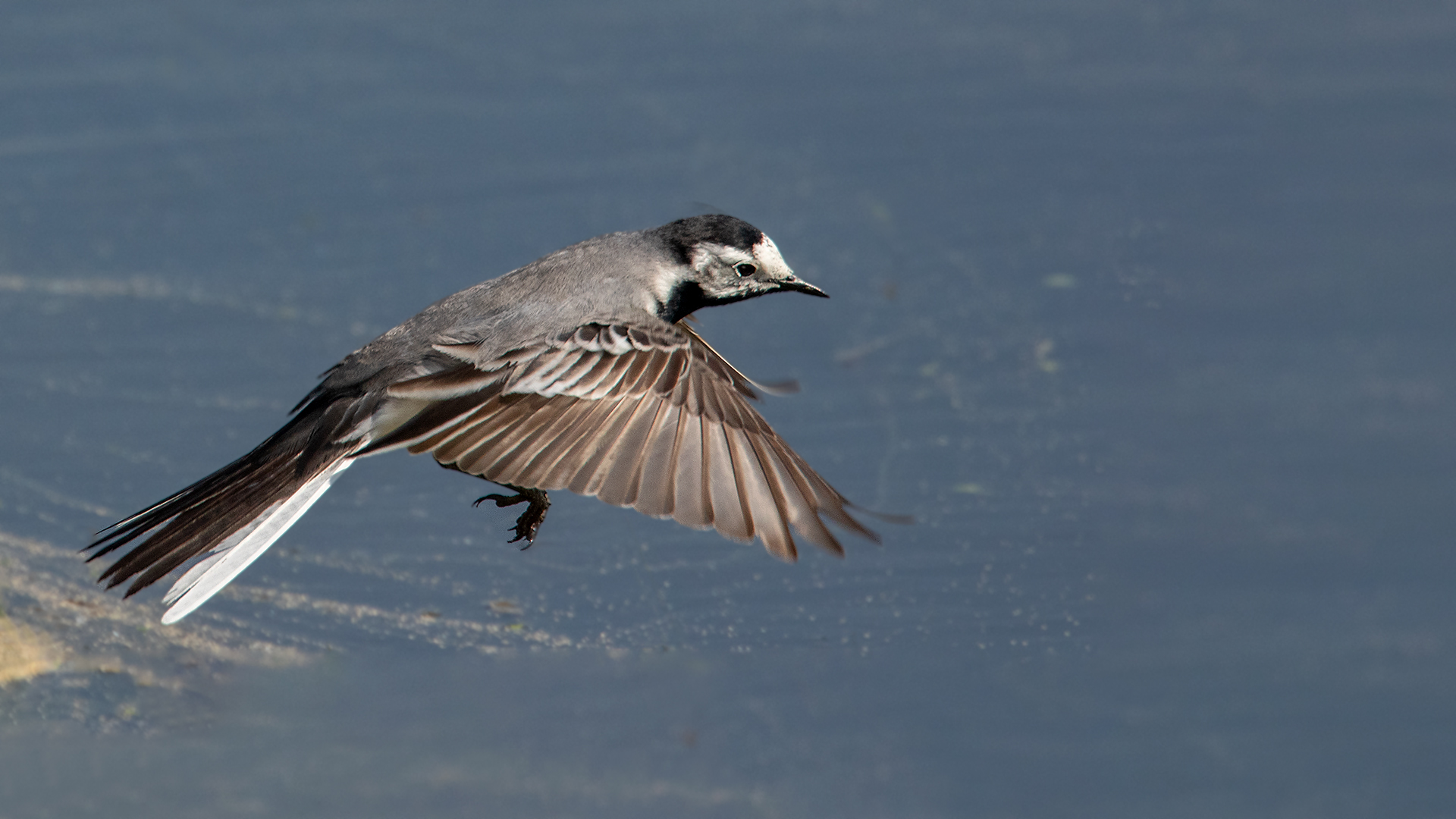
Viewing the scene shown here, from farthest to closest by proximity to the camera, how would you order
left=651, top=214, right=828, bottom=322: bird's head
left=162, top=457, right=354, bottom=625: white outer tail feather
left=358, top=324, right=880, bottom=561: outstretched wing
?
left=651, top=214, right=828, bottom=322: bird's head → left=162, top=457, right=354, bottom=625: white outer tail feather → left=358, top=324, right=880, bottom=561: outstretched wing

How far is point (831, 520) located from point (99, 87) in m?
5.21

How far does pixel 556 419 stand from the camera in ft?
15.9

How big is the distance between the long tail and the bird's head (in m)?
1.09

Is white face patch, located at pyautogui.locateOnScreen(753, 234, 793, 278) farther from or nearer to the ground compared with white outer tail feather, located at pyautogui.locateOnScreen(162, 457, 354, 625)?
farther from the ground

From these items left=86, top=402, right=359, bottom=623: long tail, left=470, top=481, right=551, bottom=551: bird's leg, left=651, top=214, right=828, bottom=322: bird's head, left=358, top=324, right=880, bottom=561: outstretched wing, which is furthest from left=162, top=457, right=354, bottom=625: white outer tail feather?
left=651, top=214, right=828, bottom=322: bird's head

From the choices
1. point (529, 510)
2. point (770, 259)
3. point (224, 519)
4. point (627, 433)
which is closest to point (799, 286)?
point (770, 259)

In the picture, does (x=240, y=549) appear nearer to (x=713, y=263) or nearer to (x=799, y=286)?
(x=713, y=263)

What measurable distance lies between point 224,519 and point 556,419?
1.00 meters

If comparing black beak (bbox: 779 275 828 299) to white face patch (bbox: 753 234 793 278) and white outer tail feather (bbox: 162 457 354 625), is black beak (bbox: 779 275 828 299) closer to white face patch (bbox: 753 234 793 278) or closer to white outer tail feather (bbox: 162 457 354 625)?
white face patch (bbox: 753 234 793 278)

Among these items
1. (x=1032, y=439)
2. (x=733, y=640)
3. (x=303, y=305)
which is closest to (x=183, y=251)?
(x=303, y=305)

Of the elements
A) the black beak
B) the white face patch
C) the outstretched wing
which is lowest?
the outstretched wing

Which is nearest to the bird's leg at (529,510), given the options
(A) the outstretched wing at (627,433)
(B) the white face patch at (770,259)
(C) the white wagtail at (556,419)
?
(C) the white wagtail at (556,419)

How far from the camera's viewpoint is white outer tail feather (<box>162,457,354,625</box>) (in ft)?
15.6

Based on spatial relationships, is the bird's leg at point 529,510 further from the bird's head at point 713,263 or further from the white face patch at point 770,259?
the white face patch at point 770,259
